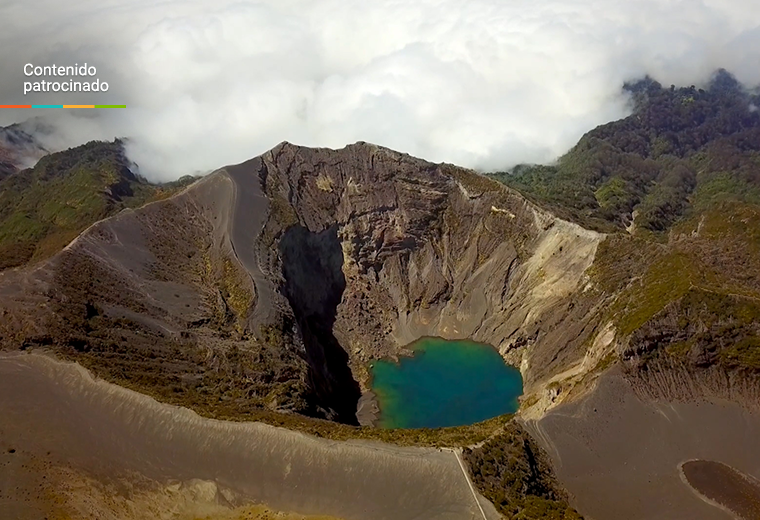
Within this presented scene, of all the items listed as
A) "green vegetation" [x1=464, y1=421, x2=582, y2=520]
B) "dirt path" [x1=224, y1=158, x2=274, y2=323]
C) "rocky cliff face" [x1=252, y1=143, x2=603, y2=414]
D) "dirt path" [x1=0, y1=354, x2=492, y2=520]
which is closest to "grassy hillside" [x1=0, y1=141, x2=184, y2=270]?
"dirt path" [x1=224, y1=158, x2=274, y2=323]

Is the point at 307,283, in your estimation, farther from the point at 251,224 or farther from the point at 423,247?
the point at 423,247

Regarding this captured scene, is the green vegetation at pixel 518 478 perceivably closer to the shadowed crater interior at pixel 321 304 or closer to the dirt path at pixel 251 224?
the shadowed crater interior at pixel 321 304

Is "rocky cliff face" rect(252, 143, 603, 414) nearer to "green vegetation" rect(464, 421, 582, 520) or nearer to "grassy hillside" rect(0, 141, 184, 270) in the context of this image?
"green vegetation" rect(464, 421, 582, 520)

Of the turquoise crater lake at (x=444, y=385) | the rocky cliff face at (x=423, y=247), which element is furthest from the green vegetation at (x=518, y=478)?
the rocky cliff face at (x=423, y=247)

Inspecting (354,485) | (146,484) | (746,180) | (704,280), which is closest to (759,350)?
(704,280)

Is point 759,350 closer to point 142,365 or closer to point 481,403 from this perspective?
point 481,403

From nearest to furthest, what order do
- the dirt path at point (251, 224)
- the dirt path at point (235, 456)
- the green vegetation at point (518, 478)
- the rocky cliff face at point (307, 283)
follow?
the dirt path at point (235, 456)
the green vegetation at point (518, 478)
the rocky cliff face at point (307, 283)
the dirt path at point (251, 224)
